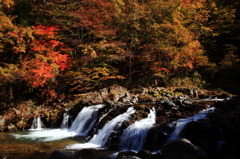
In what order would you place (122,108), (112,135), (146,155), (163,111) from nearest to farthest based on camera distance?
1. (146,155)
2. (112,135)
3. (163,111)
4. (122,108)

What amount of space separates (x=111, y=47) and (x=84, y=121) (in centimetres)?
807

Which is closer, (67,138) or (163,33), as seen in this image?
(67,138)

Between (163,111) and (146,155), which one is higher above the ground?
(163,111)

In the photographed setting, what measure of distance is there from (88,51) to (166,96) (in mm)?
7665

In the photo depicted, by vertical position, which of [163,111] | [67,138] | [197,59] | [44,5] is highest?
[44,5]

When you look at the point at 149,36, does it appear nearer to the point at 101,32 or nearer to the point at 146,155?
the point at 101,32

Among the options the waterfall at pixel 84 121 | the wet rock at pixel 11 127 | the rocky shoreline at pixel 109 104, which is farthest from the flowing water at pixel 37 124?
the waterfall at pixel 84 121

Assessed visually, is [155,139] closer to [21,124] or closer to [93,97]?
[93,97]

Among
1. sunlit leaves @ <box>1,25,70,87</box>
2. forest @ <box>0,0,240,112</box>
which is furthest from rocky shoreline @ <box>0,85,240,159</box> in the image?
sunlit leaves @ <box>1,25,70,87</box>

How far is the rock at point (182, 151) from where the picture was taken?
4.81m

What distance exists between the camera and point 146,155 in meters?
5.88

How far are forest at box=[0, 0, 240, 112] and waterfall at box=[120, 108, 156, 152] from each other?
309 inches

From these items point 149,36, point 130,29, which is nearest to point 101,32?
point 130,29

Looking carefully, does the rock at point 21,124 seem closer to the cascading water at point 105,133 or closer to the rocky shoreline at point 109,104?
the rocky shoreline at point 109,104
